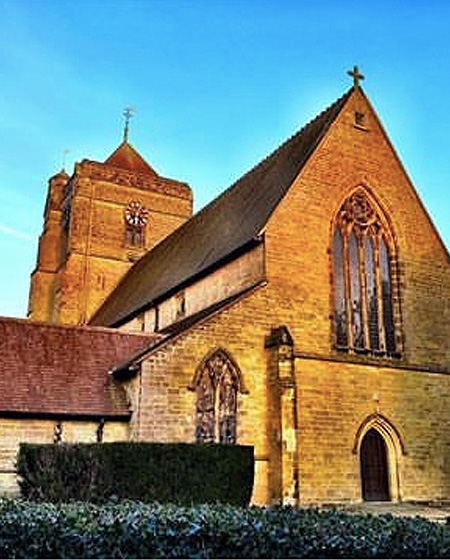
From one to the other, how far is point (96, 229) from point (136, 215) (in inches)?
115

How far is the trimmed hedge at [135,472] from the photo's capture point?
12266mm

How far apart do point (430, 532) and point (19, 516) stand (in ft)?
15.7

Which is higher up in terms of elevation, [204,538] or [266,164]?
[266,164]

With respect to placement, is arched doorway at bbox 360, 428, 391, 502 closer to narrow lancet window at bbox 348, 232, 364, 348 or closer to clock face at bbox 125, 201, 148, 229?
narrow lancet window at bbox 348, 232, 364, 348

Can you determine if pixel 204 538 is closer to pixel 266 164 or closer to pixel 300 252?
pixel 300 252

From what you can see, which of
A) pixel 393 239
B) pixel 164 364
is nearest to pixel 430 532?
pixel 164 364

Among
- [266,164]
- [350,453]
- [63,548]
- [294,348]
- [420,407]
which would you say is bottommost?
[63,548]

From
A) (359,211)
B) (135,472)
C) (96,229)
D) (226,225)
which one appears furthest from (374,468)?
(96,229)

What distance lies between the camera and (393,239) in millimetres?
21625

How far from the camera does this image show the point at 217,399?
1681 cm

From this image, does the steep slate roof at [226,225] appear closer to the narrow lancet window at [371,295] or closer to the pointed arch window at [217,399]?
the narrow lancet window at [371,295]

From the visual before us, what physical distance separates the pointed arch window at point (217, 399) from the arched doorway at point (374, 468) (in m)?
4.61

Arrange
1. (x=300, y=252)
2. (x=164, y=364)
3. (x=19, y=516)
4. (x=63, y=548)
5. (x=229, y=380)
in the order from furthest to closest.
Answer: (x=300, y=252) < (x=229, y=380) < (x=164, y=364) < (x=19, y=516) < (x=63, y=548)

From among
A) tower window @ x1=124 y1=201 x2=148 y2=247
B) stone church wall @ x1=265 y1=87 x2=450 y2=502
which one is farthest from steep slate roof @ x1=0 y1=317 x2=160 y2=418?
tower window @ x1=124 y1=201 x2=148 y2=247
